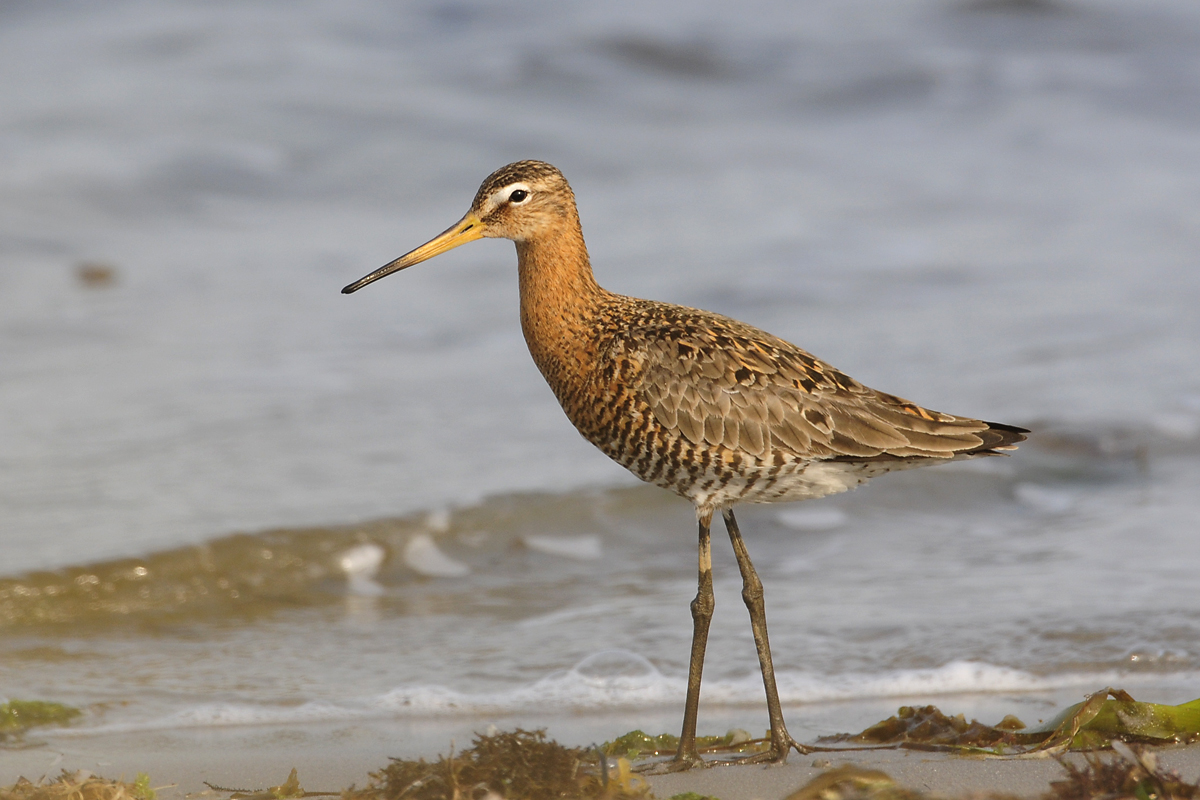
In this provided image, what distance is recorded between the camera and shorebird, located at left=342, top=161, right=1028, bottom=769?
505 centimetres

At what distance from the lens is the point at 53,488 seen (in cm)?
855

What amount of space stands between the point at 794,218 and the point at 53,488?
7856 millimetres

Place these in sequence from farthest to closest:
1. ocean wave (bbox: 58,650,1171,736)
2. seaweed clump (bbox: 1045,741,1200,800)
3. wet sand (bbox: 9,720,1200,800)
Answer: ocean wave (bbox: 58,650,1171,736) < wet sand (bbox: 9,720,1200,800) < seaweed clump (bbox: 1045,741,1200,800)

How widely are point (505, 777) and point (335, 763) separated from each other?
124 cm

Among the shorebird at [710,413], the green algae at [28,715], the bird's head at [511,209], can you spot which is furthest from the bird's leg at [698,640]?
the green algae at [28,715]

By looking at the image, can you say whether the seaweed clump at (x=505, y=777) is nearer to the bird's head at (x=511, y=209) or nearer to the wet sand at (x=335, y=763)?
the wet sand at (x=335, y=763)

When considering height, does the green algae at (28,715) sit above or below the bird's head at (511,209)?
below

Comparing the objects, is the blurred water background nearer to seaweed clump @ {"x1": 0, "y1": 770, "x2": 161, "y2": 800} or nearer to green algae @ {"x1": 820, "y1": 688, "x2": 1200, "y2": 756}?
green algae @ {"x1": 820, "y1": 688, "x2": 1200, "y2": 756}

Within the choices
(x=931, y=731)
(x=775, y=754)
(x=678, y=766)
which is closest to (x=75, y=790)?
(x=678, y=766)

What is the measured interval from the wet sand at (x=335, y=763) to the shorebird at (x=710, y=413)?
0.67ft

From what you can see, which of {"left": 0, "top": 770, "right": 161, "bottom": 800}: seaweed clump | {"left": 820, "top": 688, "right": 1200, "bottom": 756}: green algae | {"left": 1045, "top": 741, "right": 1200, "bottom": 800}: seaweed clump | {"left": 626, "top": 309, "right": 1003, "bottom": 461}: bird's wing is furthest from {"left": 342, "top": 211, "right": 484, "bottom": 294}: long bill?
{"left": 1045, "top": 741, "right": 1200, "bottom": 800}: seaweed clump

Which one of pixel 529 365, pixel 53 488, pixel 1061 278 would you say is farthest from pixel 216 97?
pixel 1061 278

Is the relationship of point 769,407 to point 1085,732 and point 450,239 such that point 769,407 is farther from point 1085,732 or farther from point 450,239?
point 1085,732

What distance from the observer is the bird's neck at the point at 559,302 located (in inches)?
210
